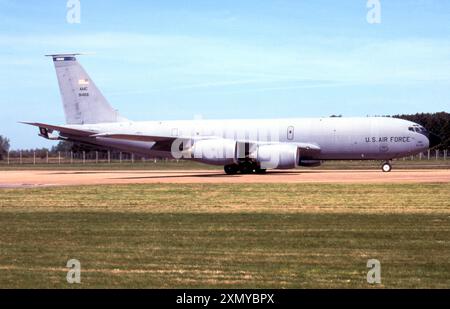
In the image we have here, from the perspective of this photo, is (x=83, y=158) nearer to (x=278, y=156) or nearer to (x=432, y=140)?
(x=278, y=156)

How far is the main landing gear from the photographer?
4462cm

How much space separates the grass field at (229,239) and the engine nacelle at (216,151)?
1843 cm

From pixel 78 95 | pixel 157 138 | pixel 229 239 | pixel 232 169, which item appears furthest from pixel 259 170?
pixel 229 239

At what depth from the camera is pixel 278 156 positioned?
43.2 meters

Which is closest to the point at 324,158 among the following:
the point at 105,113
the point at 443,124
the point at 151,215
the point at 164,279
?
the point at 105,113

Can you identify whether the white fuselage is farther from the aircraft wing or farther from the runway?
the runway

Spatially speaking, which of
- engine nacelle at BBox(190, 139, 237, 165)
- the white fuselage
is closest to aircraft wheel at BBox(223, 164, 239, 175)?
engine nacelle at BBox(190, 139, 237, 165)

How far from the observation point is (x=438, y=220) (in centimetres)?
1712

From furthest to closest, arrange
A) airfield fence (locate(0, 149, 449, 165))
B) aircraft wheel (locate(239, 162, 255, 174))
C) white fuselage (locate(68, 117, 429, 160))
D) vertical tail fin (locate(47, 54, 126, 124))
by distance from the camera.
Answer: airfield fence (locate(0, 149, 449, 165))
vertical tail fin (locate(47, 54, 126, 124))
aircraft wheel (locate(239, 162, 255, 174))
white fuselage (locate(68, 117, 429, 160))

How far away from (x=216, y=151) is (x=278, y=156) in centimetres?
394

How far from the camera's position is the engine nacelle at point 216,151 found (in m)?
43.9

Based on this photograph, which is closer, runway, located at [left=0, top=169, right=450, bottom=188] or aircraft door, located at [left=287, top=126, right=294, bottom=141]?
runway, located at [left=0, top=169, right=450, bottom=188]

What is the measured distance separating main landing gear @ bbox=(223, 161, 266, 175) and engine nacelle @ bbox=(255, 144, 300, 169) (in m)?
0.92

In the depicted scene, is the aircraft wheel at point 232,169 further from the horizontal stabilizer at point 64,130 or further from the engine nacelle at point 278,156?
the horizontal stabilizer at point 64,130
